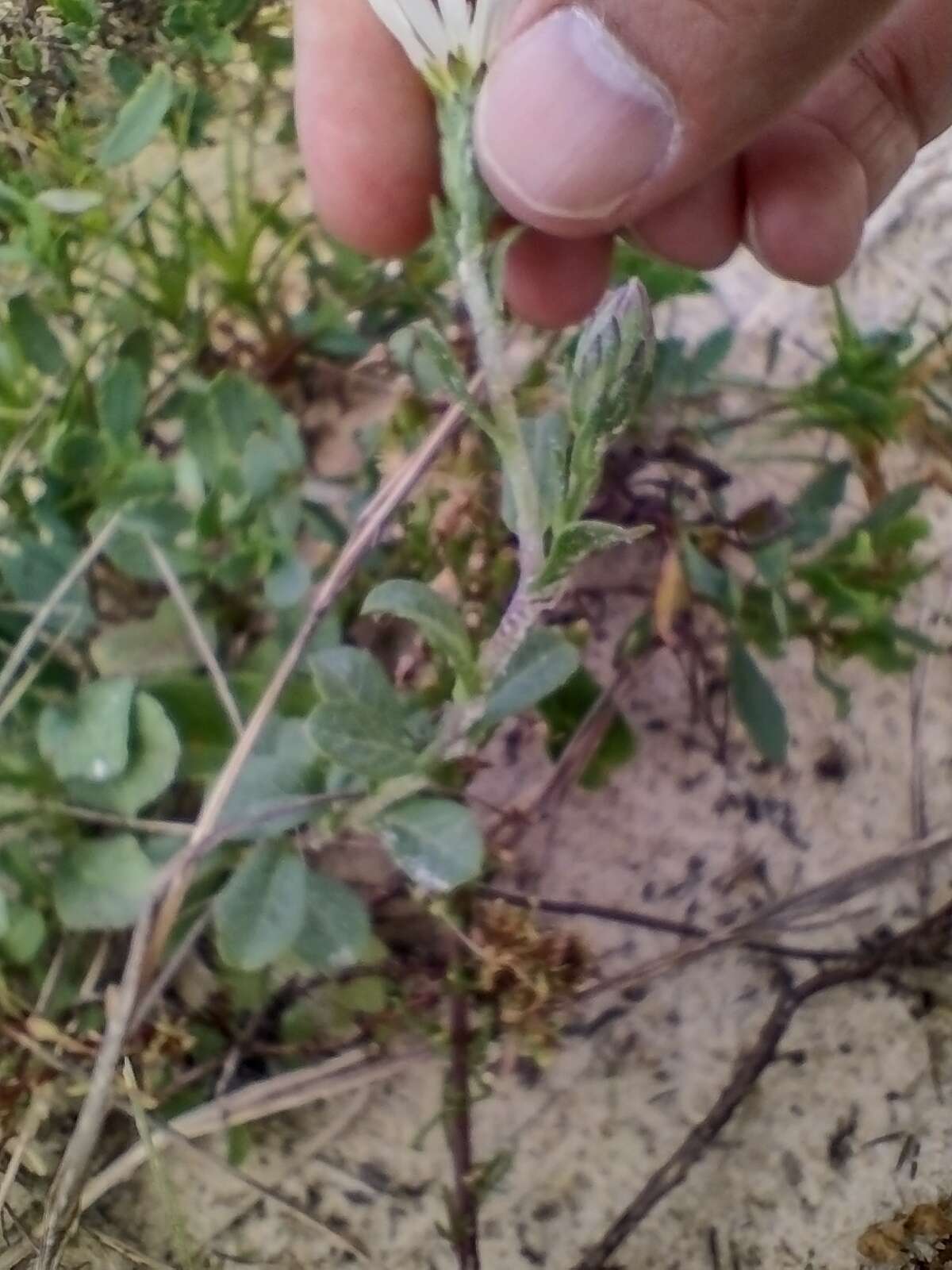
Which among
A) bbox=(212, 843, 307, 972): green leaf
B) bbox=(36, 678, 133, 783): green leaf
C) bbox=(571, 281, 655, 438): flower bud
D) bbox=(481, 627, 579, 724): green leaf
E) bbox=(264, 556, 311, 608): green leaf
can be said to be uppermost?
bbox=(571, 281, 655, 438): flower bud

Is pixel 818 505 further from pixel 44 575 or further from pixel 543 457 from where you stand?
pixel 44 575

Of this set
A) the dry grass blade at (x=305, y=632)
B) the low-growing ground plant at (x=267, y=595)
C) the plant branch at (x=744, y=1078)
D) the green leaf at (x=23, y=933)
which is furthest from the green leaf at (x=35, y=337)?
the plant branch at (x=744, y=1078)

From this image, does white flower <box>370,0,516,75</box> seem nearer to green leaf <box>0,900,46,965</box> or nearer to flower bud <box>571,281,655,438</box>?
flower bud <box>571,281,655,438</box>

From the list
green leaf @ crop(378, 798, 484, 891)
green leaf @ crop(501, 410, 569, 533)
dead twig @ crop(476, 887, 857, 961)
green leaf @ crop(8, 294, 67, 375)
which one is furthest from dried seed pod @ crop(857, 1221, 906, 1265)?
green leaf @ crop(8, 294, 67, 375)

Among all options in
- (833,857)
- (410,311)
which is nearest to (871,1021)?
(833,857)

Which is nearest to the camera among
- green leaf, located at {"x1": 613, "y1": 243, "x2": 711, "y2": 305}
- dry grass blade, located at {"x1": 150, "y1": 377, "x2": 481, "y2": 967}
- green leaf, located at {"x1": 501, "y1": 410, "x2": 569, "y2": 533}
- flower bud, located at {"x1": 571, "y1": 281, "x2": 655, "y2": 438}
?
flower bud, located at {"x1": 571, "y1": 281, "x2": 655, "y2": 438}

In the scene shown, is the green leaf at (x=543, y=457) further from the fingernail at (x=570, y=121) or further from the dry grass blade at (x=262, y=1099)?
the dry grass blade at (x=262, y=1099)

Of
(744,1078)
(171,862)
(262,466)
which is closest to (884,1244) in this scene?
(744,1078)
